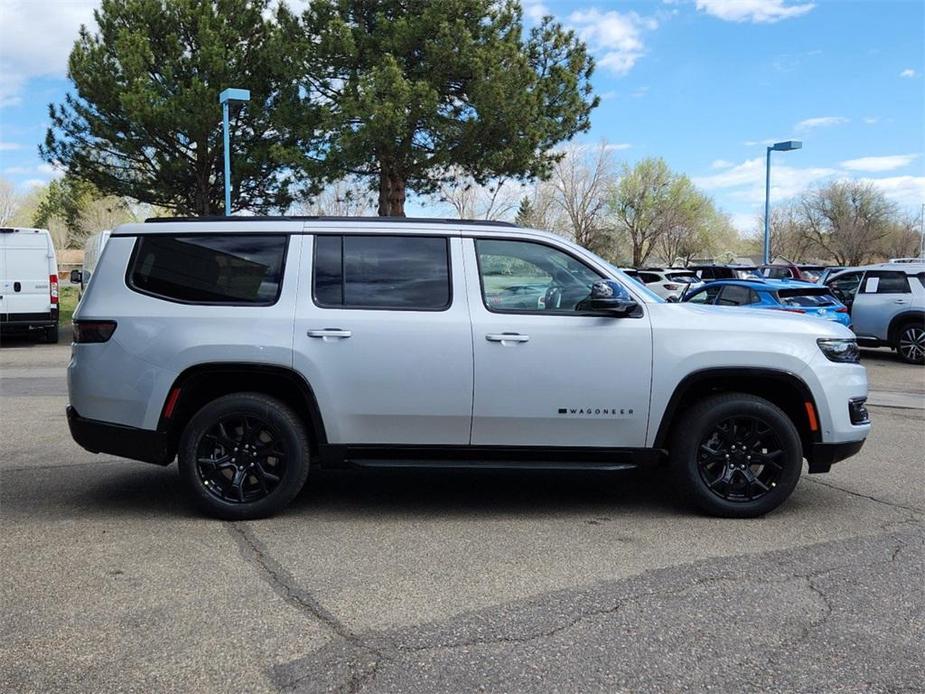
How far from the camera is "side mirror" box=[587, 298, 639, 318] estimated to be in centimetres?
496

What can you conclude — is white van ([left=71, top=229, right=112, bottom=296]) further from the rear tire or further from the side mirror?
the rear tire

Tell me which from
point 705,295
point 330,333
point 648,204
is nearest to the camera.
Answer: point 330,333

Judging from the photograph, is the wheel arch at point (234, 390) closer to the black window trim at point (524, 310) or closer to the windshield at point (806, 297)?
the black window trim at point (524, 310)

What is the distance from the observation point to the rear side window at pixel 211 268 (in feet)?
16.8

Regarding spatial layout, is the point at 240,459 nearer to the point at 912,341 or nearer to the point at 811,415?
the point at 811,415

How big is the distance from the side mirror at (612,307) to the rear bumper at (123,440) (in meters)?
2.79

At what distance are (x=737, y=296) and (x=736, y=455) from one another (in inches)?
346

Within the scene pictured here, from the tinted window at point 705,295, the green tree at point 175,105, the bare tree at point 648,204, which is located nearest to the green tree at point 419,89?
the green tree at point 175,105

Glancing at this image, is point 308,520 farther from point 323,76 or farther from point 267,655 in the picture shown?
point 323,76

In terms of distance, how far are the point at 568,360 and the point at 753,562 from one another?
5.12ft

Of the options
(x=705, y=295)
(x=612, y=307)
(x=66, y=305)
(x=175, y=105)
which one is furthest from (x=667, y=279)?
(x=66, y=305)

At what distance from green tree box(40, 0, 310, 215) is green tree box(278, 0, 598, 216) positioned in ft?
3.71

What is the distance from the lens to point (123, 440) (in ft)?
16.6

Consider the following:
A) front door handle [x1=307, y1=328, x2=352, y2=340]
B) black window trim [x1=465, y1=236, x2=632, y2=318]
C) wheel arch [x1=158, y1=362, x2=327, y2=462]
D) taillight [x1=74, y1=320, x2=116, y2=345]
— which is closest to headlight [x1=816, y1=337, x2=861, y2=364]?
black window trim [x1=465, y1=236, x2=632, y2=318]
